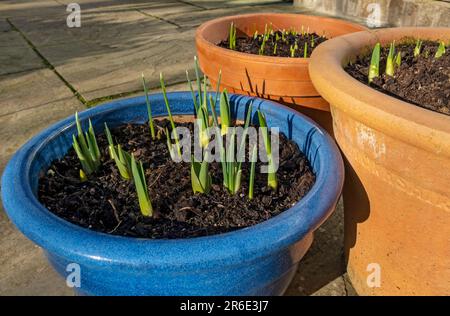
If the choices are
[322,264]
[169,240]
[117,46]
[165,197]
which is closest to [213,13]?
[117,46]

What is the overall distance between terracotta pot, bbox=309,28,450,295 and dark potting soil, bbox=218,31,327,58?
0.49 metres

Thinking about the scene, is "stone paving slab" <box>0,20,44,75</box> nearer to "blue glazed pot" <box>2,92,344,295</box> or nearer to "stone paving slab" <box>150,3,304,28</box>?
"stone paving slab" <box>150,3,304,28</box>

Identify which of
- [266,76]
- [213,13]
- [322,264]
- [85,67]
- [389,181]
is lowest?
[322,264]

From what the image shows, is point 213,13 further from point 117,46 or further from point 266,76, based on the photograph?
point 266,76

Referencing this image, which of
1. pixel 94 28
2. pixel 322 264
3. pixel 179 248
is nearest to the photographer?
pixel 179 248

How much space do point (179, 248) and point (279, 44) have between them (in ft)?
4.22

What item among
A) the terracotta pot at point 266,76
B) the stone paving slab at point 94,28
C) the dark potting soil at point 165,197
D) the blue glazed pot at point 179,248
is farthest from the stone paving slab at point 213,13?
the blue glazed pot at point 179,248

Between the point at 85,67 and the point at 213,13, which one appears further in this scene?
the point at 213,13

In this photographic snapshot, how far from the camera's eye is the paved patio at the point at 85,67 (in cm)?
135

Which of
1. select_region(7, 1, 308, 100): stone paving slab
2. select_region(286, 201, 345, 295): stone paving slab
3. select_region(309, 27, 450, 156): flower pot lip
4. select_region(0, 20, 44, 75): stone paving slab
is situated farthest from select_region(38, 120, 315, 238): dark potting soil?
select_region(0, 20, 44, 75): stone paving slab

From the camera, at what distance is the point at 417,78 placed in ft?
3.67

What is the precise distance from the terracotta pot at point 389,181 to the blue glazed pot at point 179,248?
0.35 ft

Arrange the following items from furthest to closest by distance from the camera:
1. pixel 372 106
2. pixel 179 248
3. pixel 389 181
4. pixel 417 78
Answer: pixel 417 78, pixel 389 181, pixel 372 106, pixel 179 248
